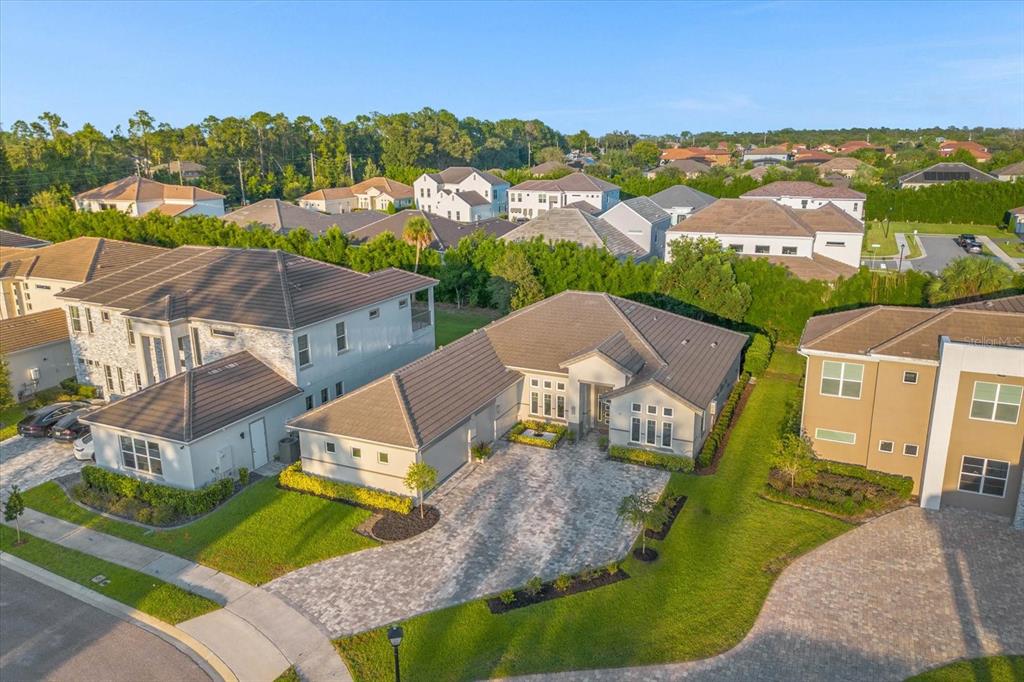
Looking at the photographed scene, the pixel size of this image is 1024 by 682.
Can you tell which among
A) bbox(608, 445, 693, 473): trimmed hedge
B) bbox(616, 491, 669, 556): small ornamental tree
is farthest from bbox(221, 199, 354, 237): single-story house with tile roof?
bbox(616, 491, 669, 556): small ornamental tree

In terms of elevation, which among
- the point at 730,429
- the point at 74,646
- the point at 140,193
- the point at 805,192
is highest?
the point at 140,193

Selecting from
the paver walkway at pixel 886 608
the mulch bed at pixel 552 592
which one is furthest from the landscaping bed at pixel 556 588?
the paver walkway at pixel 886 608

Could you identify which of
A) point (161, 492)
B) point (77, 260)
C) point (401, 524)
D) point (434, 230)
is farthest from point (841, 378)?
point (77, 260)

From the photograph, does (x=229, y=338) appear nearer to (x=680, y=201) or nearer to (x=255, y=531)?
(x=255, y=531)

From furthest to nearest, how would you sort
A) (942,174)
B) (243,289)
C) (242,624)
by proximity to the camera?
(942,174) < (243,289) < (242,624)

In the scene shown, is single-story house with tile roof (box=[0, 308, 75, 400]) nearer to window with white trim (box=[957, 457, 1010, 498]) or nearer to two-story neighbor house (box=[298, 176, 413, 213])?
window with white trim (box=[957, 457, 1010, 498])

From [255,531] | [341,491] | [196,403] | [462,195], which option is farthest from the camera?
[462,195]
